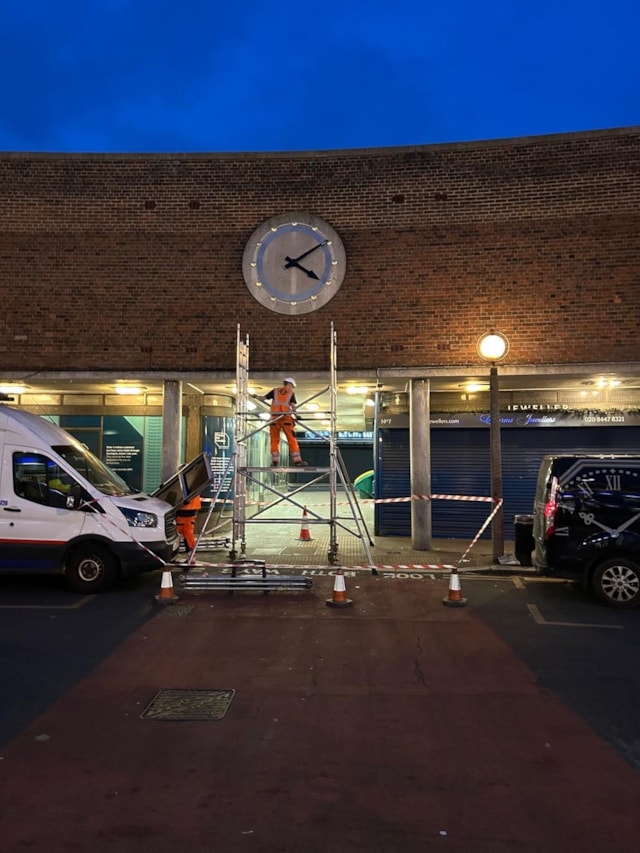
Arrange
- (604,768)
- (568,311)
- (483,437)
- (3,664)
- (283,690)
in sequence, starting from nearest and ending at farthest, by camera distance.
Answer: (604,768) → (283,690) → (3,664) → (568,311) → (483,437)

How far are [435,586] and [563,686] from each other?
4.19 m

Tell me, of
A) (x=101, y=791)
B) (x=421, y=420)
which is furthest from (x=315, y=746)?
(x=421, y=420)

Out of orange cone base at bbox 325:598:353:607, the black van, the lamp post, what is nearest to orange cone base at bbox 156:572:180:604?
orange cone base at bbox 325:598:353:607

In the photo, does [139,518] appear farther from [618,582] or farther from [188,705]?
[618,582]

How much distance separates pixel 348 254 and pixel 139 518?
7171mm

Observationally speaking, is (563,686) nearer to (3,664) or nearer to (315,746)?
(315,746)

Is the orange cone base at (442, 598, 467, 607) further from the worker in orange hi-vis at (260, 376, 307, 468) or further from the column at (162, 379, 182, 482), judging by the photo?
the column at (162, 379, 182, 482)

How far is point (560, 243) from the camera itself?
40.6 feet

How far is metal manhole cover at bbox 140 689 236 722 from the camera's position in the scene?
4516 millimetres

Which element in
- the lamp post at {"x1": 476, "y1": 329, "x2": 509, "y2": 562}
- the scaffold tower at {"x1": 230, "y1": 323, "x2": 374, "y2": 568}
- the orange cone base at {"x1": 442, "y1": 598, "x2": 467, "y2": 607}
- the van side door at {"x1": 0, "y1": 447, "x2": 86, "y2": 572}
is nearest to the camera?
the orange cone base at {"x1": 442, "y1": 598, "x2": 467, "y2": 607}

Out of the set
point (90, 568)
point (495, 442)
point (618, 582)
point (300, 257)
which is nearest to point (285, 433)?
point (90, 568)

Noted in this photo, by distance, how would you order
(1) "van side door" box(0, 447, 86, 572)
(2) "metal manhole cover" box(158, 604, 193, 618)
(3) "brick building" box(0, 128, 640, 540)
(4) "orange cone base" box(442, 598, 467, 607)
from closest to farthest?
(2) "metal manhole cover" box(158, 604, 193, 618), (4) "orange cone base" box(442, 598, 467, 607), (1) "van side door" box(0, 447, 86, 572), (3) "brick building" box(0, 128, 640, 540)

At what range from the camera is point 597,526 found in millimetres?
8141

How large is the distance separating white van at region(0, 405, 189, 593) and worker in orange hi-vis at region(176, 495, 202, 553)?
6.51 feet
